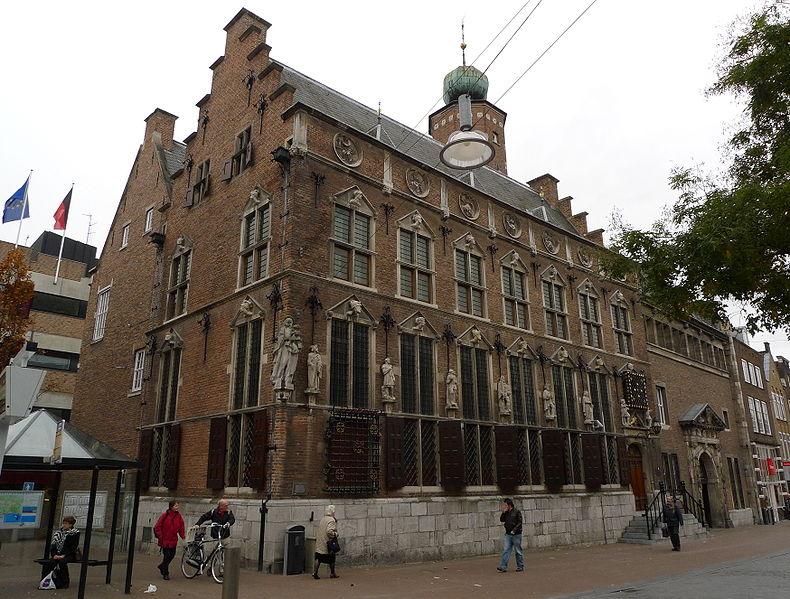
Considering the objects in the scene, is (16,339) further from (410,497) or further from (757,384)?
(757,384)

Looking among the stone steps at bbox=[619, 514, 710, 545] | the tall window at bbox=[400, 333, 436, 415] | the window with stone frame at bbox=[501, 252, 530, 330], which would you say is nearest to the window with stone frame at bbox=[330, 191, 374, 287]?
the tall window at bbox=[400, 333, 436, 415]

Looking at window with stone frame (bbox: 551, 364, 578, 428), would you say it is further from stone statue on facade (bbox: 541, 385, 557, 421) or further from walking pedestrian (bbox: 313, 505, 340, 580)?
walking pedestrian (bbox: 313, 505, 340, 580)

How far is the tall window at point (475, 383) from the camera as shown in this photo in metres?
19.3

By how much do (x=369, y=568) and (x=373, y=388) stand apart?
4526 millimetres

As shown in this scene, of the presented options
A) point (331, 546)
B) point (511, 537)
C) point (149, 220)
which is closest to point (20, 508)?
point (331, 546)

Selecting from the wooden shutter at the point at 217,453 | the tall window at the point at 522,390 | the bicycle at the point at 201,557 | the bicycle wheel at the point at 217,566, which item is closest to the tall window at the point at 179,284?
the wooden shutter at the point at 217,453

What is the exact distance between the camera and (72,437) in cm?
1073

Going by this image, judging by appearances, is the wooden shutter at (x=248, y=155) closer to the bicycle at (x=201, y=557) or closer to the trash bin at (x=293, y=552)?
the bicycle at (x=201, y=557)

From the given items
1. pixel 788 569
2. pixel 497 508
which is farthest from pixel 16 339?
pixel 788 569

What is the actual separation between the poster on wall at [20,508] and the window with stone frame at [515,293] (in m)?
15.6

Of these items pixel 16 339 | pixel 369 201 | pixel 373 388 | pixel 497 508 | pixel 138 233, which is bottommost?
pixel 497 508

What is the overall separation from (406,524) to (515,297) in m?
9.87

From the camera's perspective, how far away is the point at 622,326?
28.2 m

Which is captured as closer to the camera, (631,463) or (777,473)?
(631,463)
